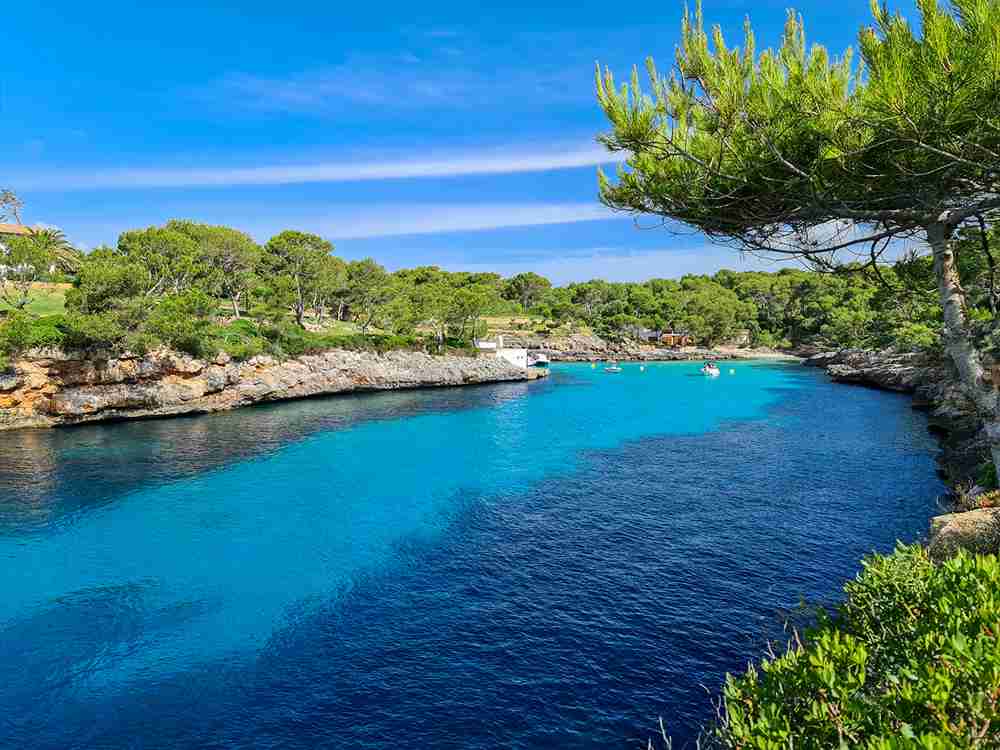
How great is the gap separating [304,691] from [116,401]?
161 feet

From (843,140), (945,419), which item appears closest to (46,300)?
(843,140)

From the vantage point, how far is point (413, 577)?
67.3 feet

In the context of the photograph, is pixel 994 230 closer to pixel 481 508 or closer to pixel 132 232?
pixel 481 508

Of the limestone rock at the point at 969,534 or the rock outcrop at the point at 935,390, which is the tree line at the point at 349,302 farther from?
the limestone rock at the point at 969,534

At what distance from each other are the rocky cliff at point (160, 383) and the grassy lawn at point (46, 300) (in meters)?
8.21

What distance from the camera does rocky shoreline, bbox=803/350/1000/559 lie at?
1505 centimetres

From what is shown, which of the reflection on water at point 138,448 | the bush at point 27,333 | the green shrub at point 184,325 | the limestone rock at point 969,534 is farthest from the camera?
the green shrub at point 184,325

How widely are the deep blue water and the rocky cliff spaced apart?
19.3 ft

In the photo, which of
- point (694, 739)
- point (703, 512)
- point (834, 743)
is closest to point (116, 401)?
point (703, 512)

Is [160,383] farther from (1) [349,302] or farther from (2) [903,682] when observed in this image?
(2) [903,682]

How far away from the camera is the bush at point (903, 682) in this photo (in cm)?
550

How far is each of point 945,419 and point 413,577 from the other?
160 ft

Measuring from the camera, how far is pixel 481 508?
28219 mm

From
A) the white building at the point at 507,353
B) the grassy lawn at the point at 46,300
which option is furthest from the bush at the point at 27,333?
the white building at the point at 507,353
